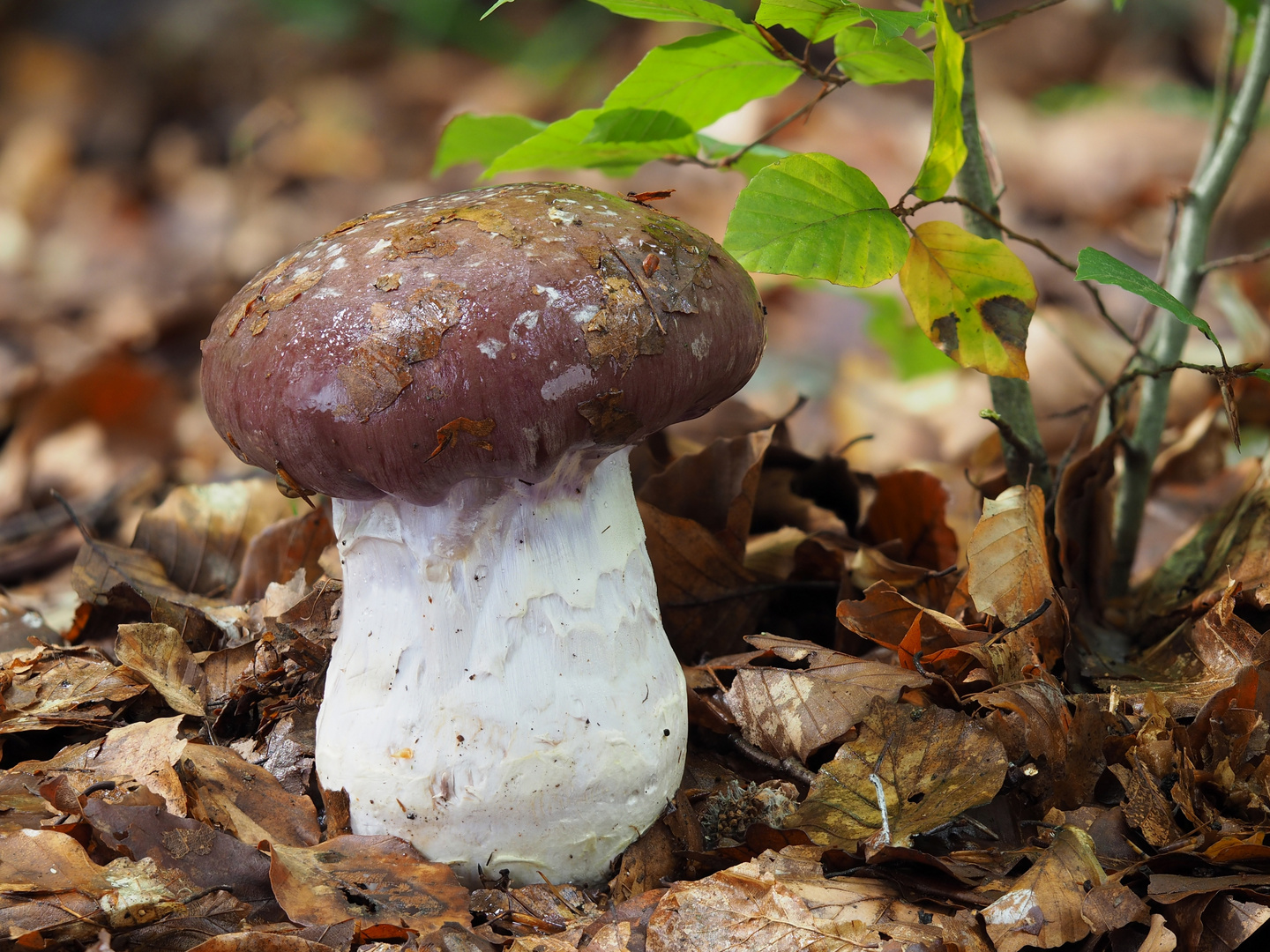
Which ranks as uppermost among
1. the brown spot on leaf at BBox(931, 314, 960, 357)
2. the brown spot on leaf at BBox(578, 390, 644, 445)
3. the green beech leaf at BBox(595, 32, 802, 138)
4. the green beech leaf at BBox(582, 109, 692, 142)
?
the green beech leaf at BBox(595, 32, 802, 138)

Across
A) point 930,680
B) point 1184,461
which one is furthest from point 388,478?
point 1184,461

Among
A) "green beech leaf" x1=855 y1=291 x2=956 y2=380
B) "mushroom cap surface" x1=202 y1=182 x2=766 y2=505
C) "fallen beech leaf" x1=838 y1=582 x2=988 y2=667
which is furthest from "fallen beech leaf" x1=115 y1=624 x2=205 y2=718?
"green beech leaf" x1=855 y1=291 x2=956 y2=380

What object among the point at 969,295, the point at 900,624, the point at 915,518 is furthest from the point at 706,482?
the point at 969,295

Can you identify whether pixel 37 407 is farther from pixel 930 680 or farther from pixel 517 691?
pixel 930 680

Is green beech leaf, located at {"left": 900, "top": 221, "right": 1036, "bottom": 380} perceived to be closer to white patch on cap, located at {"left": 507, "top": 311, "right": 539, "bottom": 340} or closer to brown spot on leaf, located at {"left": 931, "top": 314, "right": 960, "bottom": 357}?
brown spot on leaf, located at {"left": 931, "top": 314, "right": 960, "bottom": 357}

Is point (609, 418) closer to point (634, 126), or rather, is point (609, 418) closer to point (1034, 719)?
point (634, 126)

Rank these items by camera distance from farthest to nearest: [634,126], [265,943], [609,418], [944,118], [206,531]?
[206,531]
[634,126]
[944,118]
[609,418]
[265,943]
